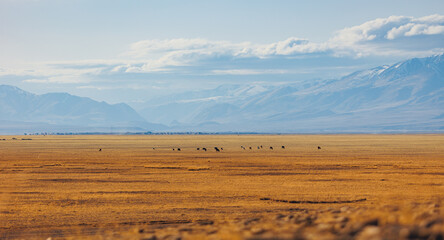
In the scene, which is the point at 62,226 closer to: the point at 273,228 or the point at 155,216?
the point at 155,216

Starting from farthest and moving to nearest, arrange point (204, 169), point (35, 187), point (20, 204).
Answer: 1. point (204, 169)
2. point (35, 187)
3. point (20, 204)

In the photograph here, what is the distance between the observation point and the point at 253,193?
1159 inches

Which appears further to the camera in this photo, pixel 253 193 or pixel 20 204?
pixel 253 193

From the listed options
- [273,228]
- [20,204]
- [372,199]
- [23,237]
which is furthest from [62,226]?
[372,199]

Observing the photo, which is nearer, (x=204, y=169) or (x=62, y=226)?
(x=62, y=226)

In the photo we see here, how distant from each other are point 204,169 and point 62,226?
2509 cm

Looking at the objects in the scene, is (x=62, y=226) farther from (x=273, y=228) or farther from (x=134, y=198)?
(x=273, y=228)

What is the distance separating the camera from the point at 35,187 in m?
32.8

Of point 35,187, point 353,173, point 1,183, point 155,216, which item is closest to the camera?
point 155,216

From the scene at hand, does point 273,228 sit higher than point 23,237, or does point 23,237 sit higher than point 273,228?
point 273,228

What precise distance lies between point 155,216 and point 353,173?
21041mm

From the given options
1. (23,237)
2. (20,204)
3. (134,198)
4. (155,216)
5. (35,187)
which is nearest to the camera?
(23,237)

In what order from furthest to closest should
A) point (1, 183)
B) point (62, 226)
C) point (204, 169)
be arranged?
1. point (204, 169)
2. point (1, 183)
3. point (62, 226)

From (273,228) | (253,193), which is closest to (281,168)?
(253,193)
